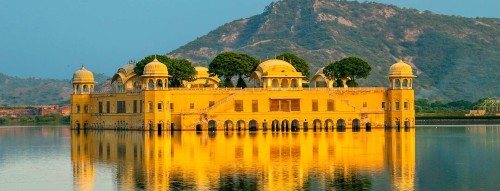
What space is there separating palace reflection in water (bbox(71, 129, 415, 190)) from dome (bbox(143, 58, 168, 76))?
64.6 ft

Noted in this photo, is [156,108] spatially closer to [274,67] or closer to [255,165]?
[274,67]

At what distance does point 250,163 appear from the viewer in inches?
1800

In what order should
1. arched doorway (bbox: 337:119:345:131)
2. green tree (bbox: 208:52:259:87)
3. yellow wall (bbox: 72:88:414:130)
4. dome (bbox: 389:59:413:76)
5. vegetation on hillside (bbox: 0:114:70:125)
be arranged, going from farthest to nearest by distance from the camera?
vegetation on hillside (bbox: 0:114:70:125) → green tree (bbox: 208:52:259:87) → dome (bbox: 389:59:413:76) → arched doorway (bbox: 337:119:345:131) → yellow wall (bbox: 72:88:414:130)

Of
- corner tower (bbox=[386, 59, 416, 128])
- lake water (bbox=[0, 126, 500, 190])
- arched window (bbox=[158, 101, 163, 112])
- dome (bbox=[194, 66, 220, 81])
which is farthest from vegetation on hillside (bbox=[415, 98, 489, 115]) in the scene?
lake water (bbox=[0, 126, 500, 190])

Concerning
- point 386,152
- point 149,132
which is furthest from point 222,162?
point 149,132

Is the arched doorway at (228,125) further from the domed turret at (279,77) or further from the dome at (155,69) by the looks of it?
the dome at (155,69)

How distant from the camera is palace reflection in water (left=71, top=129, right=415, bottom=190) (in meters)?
37.6

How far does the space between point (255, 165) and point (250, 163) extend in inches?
45.2

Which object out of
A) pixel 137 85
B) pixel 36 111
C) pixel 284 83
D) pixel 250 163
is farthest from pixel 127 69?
pixel 36 111

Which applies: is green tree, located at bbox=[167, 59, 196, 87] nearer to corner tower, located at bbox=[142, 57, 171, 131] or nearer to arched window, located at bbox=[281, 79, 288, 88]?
corner tower, located at bbox=[142, 57, 171, 131]

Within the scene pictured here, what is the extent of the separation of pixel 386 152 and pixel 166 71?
3776 cm

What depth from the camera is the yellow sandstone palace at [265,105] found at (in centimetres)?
8631

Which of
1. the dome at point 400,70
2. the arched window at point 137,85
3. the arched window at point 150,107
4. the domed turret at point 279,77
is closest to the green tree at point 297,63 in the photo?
the domed turret at point 279,77

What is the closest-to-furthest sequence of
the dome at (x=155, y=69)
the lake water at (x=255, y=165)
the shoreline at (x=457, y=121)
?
the lake water at (x=255, y=165) → the dome at (x=155, y=69) → the shoreline at (x=457, y=121)
